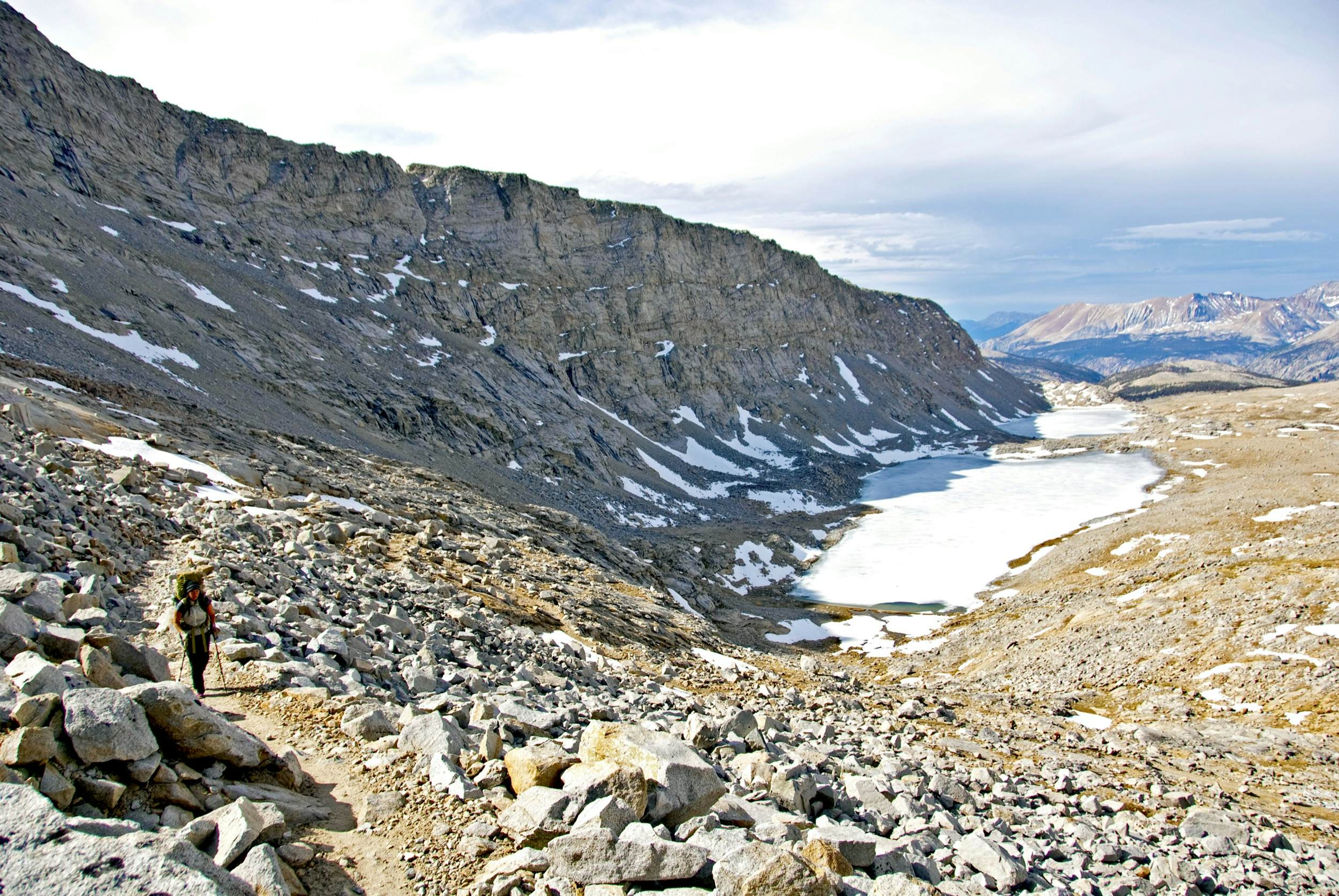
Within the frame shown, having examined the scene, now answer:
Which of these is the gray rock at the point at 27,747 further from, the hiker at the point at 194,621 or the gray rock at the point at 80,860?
the hiker at the point at 194,621

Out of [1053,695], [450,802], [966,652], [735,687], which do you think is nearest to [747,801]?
[450,802]

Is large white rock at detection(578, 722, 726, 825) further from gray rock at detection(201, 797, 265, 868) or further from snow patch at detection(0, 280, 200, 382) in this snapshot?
snow patch at detection(0, 280, 200, 382)

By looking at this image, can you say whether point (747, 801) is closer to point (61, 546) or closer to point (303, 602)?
point (303, 602)

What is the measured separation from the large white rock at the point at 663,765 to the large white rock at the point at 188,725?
10.6 ft

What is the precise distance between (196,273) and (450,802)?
66092mm

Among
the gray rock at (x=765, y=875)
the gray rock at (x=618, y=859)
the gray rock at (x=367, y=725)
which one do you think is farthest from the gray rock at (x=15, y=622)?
the gray rock at (x=765, y=875)

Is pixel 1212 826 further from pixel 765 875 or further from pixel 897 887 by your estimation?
pixel 765 875

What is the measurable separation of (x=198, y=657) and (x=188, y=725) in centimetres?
329

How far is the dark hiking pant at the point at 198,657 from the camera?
8.52 m

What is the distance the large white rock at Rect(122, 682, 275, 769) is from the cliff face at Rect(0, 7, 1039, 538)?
3906cm

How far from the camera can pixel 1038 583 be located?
154 ft

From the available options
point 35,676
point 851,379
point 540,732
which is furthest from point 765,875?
point 851,379

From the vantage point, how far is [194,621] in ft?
28.3

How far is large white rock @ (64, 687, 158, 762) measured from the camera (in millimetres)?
→ 5141
